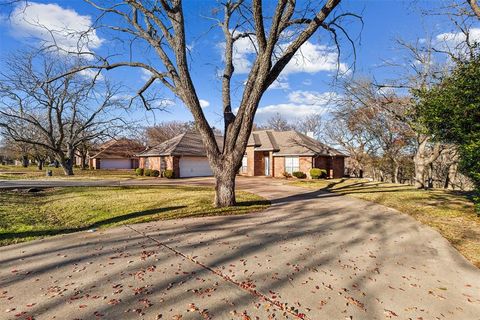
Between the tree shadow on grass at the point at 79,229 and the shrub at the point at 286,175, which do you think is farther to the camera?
the shrub at the point at 286,175

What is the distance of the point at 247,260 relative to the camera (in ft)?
13.6

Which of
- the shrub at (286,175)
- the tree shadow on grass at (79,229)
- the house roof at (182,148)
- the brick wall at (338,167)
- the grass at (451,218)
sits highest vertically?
the house roof at (182,148)

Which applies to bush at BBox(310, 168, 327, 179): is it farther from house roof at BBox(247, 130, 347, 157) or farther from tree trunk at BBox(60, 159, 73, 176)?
tree trunk at BBox(60, 159, 73, 176)

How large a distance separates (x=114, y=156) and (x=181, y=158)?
25.4 metres

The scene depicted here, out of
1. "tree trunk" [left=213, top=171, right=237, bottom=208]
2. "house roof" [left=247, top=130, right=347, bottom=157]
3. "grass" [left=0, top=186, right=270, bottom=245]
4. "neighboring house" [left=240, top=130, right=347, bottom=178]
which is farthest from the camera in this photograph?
"house roof" [left=247, top=130, right=347, bottom=157]

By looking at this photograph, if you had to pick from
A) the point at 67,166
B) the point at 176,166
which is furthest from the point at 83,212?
the point at 67,166

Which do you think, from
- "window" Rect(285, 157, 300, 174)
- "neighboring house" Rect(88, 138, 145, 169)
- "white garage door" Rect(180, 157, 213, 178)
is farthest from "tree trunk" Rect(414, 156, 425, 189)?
"neighboring house" Rect(88, 138, 145, 169)

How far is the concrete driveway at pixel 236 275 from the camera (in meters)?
2.82

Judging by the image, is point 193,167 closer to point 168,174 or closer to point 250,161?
point 168,174

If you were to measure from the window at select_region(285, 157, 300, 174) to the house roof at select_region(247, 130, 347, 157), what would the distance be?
0.57 m

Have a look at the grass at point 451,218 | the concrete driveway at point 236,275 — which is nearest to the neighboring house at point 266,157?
the grass at point 451,218

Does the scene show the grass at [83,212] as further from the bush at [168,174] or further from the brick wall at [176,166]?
the brick wall at [176,166]

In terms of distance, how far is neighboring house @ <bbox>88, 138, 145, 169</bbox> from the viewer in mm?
42531

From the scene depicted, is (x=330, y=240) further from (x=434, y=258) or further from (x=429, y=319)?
(x=429, y=319)
